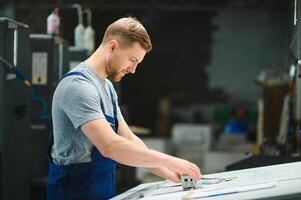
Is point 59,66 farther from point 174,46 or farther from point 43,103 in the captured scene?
point 174,46

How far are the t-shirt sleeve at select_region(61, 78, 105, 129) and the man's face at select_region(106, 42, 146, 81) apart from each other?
0.55 feet

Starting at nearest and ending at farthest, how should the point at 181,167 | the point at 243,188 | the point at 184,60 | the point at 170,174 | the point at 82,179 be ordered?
1. the point at 243,188
2. the point at 181,167
3. the point at 82,179
4. the point at 170,174
5. the point at 184,60

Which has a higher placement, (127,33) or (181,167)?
(127,33)

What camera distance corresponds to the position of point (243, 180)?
2.04 metres

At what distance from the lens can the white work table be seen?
1.71m

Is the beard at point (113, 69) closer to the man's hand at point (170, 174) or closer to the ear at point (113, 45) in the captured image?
the ear at point (113, 45)

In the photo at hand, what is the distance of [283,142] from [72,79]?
2.66 meters

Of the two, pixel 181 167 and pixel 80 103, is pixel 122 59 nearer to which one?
pixel 80 103

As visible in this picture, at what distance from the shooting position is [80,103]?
190 centimetres

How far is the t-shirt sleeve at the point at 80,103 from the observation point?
1886 mm

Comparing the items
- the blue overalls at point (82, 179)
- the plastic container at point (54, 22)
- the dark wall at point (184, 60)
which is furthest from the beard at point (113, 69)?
the dark wall at point (184, 60)

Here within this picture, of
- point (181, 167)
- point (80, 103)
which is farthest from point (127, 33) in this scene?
point (181, 167)

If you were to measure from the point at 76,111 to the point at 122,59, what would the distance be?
0.30 meters

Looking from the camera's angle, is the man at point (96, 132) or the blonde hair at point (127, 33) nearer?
the man at point (96, 132)
